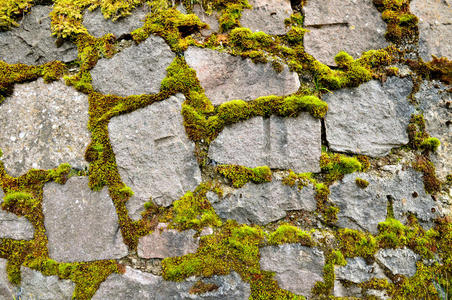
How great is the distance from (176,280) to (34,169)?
1032mm

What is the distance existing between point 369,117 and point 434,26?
0.78 meters

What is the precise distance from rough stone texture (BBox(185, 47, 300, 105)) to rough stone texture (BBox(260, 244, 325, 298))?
0.90 m

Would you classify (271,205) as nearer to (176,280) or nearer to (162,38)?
(176,280)

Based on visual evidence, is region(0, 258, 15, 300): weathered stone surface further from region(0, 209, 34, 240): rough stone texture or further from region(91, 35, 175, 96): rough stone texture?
region(91, 35, 175, 96): rough stone texture

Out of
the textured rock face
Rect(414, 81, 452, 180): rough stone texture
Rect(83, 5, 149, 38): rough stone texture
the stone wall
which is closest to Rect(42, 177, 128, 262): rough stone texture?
the stone wall

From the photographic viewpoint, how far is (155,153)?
6.03 feet

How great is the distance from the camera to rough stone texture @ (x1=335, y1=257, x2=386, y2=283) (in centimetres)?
172

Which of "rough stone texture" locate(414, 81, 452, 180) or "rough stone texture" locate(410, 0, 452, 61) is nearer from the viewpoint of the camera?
"rough stone texture" locate(414, 81, 452, 180)

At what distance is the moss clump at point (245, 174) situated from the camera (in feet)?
5.91

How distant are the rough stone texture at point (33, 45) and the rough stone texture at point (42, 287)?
126 centimetres

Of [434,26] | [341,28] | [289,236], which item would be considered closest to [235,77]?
[341,28]

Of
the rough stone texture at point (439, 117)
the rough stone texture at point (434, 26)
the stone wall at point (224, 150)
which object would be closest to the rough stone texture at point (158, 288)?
the stone wall at point (224, 150)

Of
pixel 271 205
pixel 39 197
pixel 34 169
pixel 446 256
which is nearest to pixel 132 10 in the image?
pixel 34 169

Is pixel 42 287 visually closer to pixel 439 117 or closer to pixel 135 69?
pixel 135 69
